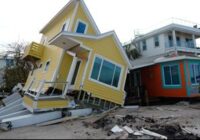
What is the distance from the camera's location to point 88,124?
959cm

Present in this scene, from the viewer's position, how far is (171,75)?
1758 cm

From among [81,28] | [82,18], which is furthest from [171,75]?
[82,18]

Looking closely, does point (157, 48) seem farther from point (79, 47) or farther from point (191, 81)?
point (79, 47)

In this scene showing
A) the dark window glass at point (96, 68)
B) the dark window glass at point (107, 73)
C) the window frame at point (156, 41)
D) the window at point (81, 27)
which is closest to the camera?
the dark window glass at point (96, 68)

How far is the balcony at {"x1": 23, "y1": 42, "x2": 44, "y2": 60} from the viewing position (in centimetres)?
1758

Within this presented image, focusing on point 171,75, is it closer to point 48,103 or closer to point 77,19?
point 77,19

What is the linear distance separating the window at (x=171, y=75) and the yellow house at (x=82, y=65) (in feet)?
14.4

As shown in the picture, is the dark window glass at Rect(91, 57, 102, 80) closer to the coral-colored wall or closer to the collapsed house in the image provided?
the collapsed house

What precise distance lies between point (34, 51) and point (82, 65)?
642 cm

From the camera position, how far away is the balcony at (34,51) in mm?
17578

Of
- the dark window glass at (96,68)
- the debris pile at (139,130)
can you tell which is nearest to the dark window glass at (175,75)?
the dark window glass at (96,68)

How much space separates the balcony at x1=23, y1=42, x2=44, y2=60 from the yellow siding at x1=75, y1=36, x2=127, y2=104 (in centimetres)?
598

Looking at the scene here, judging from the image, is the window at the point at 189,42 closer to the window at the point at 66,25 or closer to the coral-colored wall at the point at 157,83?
the coral-colored wall at the point at 157,83

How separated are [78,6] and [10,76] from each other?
15652 millimetres
